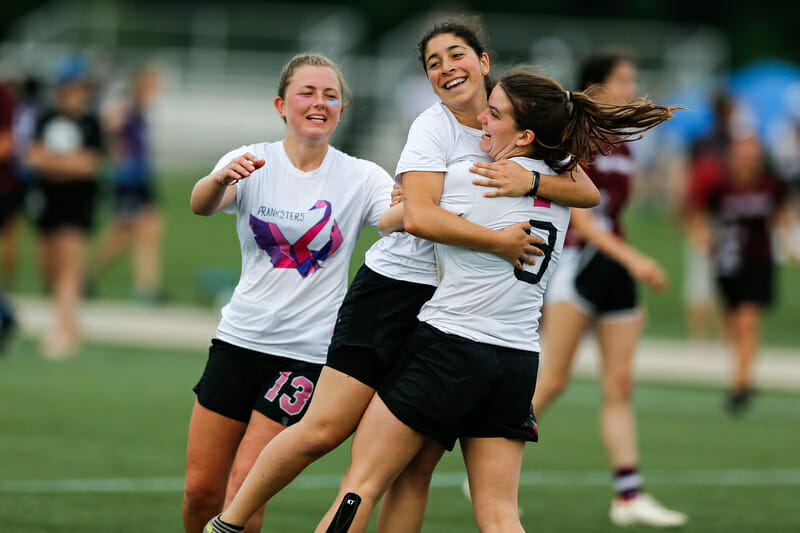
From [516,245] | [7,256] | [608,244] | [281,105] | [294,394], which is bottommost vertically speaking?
[7,256]

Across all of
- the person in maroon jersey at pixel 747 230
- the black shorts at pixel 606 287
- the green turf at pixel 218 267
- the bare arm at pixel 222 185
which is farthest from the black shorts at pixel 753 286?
the bare arm at pixel 222 185

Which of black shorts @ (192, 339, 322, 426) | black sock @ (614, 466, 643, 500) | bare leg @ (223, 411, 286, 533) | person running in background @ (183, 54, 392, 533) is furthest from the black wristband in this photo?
black sock @ (614, 466, 643, 500)

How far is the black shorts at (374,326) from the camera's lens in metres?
4.89

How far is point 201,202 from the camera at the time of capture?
523 centimetres

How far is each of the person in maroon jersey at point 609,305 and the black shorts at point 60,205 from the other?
6.08 m

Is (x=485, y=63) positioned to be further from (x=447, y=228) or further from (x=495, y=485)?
(x=495, y=485)

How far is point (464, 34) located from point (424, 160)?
0.62 m

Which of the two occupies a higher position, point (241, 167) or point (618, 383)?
point (241, 167)

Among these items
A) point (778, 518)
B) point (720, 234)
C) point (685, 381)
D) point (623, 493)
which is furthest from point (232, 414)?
point (685, 381)

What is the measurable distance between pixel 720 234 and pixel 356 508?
792cm

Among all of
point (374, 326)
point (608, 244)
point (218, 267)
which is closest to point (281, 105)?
point (374, 326)

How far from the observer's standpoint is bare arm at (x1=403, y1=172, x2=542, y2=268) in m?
4.59

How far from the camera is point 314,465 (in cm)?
840

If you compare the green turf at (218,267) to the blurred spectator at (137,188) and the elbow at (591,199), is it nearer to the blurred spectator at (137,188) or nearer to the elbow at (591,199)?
the blurred spectator at (137,188)
